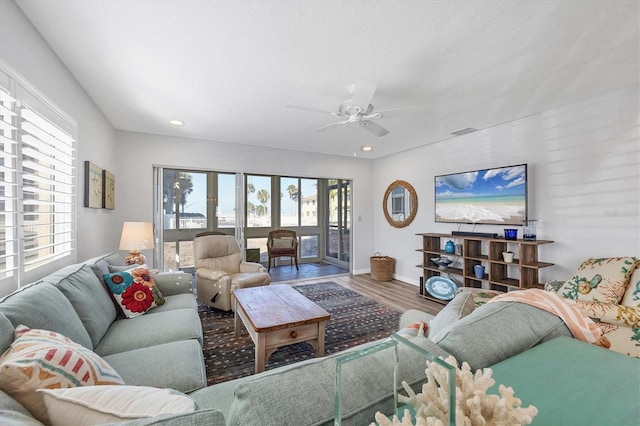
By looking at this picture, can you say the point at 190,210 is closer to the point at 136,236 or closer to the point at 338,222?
the point at 136,236

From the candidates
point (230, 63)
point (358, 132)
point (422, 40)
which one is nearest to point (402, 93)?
point (422, 40)

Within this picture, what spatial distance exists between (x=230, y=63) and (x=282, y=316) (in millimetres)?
2070

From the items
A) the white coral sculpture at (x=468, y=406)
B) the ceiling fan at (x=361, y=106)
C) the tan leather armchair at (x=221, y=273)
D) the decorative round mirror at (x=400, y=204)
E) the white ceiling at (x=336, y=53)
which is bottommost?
the tan leather armchair at (x=221, y=273)

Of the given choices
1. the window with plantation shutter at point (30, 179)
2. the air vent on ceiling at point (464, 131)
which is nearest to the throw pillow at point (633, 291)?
the air vent on ceiling at point (464, 131)

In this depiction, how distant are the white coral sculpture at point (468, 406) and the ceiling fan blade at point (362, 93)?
1.98 m

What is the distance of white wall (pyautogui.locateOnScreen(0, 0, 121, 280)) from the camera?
1.58 metres

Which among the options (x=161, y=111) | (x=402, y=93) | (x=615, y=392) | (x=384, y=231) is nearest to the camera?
(x=615, y=392)

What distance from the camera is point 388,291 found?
14.9 ft

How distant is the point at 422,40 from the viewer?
1879 mm

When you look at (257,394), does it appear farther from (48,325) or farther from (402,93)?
(402,93)

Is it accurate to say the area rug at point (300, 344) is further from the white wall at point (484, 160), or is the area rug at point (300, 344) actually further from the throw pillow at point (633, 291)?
the throw pillow at point (633, 291)

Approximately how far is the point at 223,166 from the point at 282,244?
99.7 inches

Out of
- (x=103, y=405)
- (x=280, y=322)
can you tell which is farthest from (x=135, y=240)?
(x=103, y=405)

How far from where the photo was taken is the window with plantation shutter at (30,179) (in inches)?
59.7
